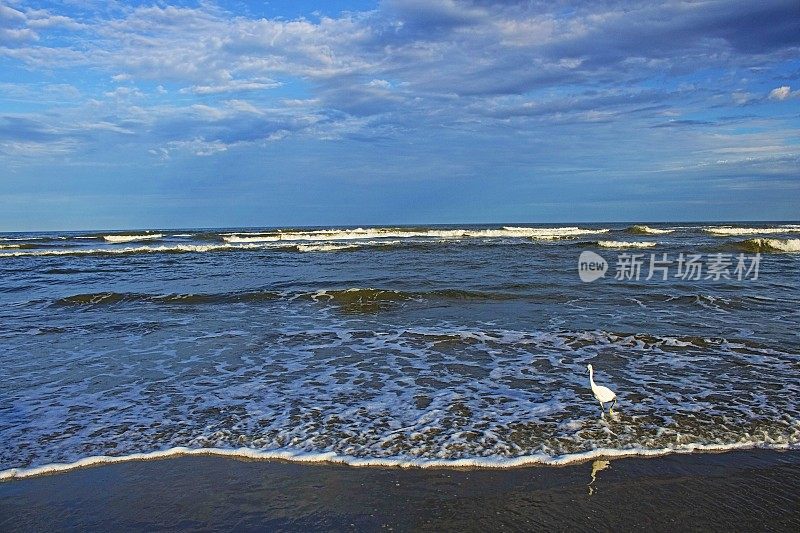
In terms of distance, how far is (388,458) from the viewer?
15.1 ft

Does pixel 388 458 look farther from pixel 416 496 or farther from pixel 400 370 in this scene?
pixel 400 370

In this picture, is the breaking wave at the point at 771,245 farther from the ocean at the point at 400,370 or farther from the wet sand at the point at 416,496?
the wet sand at the point at 416,496

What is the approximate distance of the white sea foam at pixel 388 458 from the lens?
4465 millimetres

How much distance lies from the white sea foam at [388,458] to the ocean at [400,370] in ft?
0.08

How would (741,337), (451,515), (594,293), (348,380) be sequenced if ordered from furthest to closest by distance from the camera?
(594,293) < (741,337) < (348,380) < (451,515)

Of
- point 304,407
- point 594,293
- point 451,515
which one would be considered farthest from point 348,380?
point 594,293

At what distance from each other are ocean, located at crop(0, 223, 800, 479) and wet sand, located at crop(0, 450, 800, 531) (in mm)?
262

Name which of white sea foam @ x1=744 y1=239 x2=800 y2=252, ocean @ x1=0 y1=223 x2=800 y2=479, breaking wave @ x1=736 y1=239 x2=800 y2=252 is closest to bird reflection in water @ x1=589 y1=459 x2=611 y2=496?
ocean @ x1=0 y1=223 x2=800 y2=479

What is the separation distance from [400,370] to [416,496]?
11.5 ft

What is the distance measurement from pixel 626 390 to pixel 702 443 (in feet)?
5.16

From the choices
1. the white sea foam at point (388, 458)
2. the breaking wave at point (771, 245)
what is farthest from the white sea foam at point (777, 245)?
the white sea foam at point (388, 458)

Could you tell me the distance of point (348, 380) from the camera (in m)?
7.02

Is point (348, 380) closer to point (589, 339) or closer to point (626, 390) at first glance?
point (626, 390)

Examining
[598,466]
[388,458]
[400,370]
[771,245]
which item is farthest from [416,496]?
[771,245]
